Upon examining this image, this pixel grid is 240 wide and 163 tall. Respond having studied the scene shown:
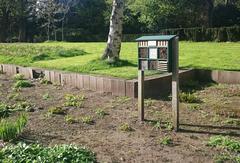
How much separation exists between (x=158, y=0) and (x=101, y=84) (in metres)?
24.5

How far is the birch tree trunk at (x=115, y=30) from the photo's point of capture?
38.2ft

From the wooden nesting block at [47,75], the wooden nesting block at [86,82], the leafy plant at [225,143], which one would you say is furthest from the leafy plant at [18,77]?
the leafy plant at [225,143]

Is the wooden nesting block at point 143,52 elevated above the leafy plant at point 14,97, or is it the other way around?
the wooden nesting block at point 143,52

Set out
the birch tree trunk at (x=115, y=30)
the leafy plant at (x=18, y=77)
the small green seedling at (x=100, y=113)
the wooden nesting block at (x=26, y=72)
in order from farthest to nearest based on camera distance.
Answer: the wooden nesting block at (x=26, y=72), the leafy plant at (x=18, y=77), the birch tree trunk at (x=115, y=30), the small green seedling at (x=100, y=113)

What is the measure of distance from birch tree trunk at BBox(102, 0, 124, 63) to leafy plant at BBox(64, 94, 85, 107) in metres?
3.13

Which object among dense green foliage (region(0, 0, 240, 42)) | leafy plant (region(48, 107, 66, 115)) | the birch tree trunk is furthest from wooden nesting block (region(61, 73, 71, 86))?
dense green foliage (region(0, 0, 240, 42))

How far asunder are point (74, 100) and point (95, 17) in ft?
104

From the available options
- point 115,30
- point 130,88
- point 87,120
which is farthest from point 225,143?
point 115,30

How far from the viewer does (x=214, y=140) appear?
5551mm

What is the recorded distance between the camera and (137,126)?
21.6ft

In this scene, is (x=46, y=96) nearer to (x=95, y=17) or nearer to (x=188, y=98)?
(x=188, y=98)

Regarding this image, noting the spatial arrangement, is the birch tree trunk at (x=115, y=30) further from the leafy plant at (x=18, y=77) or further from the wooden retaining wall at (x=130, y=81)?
the leafy plant at (x=18, y=77)

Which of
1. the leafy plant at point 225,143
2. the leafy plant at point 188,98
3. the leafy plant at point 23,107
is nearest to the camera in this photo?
the leafy plant at point 225,143

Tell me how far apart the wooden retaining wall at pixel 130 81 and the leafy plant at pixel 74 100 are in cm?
78
